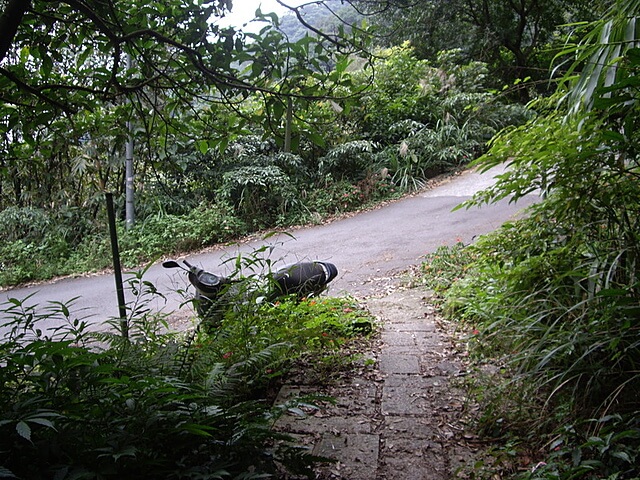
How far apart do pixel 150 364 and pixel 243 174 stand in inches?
311

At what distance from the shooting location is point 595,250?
209 cm

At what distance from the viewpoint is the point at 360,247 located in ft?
25.6

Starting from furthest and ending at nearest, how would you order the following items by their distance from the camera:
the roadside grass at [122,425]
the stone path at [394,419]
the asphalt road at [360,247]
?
the asphalt road at [360,247] < the stone path at [394,419] < the roadside grass at [122,425]

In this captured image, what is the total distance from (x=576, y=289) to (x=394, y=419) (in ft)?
3.38

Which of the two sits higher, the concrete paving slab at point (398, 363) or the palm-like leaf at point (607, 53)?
the palm-like leaf at point (607, 53)

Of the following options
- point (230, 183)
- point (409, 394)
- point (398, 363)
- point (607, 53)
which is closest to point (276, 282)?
point (398, 363)

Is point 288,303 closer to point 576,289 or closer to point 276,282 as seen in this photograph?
point 276,282

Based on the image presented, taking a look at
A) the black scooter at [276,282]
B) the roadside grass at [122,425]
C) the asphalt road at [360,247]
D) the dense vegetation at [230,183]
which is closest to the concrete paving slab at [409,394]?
the roadside grass at [122,425]

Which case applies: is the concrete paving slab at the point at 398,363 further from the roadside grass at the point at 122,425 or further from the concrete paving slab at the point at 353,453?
the roadside grass at the point at 122,425

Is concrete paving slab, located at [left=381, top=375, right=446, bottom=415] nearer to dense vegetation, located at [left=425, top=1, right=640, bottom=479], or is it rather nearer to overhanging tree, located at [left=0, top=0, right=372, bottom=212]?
dense vegetation, located at [left=425, top=1, right=640, bottom=479]

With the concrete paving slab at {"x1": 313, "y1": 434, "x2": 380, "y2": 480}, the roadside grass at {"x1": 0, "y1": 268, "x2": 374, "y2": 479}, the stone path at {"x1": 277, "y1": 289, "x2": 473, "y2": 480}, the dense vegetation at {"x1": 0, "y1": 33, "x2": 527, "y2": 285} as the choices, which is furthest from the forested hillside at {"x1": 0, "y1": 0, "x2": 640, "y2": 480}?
the dense vegetation at {"x1": 0, "y1": 33, "x2": 527, "y2": 285}

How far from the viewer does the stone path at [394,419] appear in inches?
73.5

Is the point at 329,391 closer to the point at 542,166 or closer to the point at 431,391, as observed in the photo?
the point at 431,391

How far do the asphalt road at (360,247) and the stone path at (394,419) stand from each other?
9.09 feet
